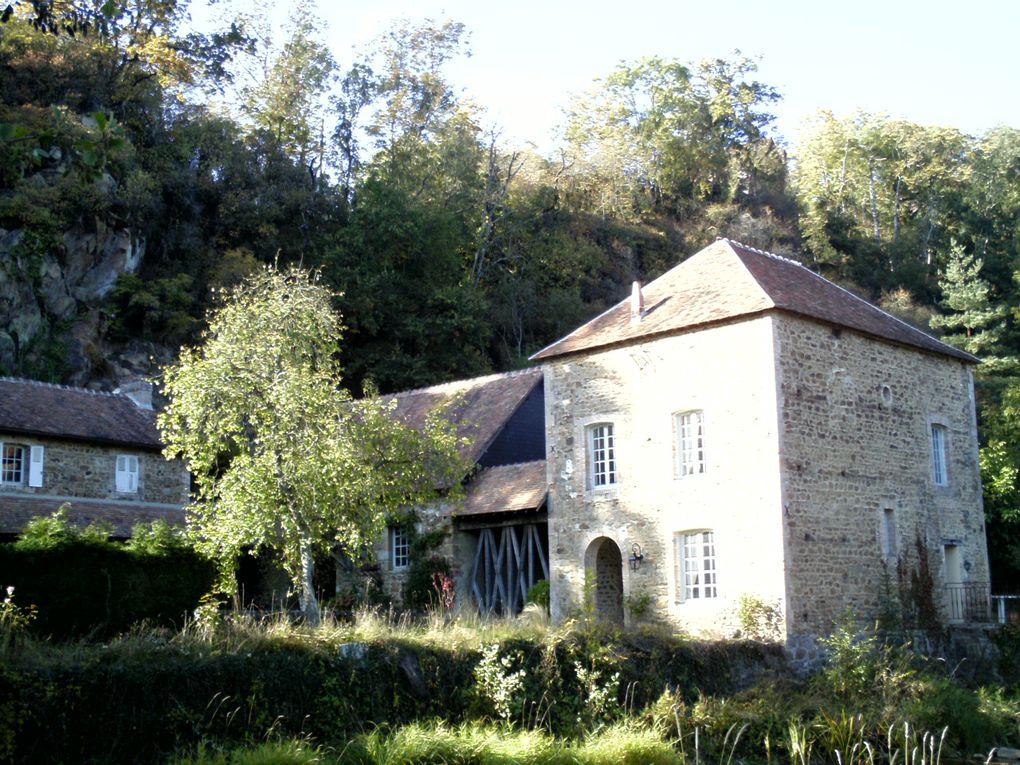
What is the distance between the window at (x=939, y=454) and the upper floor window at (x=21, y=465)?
61.3 feet

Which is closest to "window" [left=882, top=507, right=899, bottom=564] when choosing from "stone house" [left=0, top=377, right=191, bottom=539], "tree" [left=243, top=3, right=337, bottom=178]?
"stone house" [left=0, top=377, right=191, bottom=539]

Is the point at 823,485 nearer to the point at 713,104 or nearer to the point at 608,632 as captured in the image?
the point at 608,632

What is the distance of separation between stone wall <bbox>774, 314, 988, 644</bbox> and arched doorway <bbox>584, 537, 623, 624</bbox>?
410 cm

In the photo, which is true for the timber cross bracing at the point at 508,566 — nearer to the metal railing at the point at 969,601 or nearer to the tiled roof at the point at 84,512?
the tiled roof at the point at 84,512

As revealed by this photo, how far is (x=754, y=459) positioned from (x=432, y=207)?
23.3m

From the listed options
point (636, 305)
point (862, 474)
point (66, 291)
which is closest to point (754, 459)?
point (862, 474)

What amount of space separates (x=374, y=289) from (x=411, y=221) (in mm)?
2786

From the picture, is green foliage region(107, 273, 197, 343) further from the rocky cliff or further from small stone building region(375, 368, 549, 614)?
small stone building region(375, 368, 549, 614)

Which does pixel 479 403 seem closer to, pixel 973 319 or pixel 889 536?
pixel 889 536

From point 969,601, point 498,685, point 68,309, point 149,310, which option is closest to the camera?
point 498,685

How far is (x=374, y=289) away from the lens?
122 ft

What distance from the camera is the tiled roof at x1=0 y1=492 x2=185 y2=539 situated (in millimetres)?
22828

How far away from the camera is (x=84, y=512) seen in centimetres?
2438

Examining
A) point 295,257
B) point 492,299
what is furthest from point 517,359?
point 295,257
